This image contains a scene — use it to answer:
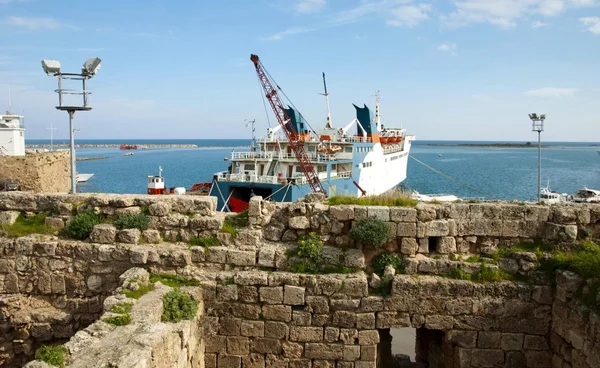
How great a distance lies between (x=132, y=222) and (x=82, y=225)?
953 millimetres

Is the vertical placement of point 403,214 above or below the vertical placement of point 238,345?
above

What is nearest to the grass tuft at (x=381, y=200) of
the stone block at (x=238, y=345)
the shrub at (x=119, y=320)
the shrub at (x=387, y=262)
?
the shrub at (x=387, y=262)

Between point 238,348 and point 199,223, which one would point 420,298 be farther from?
point 199,223

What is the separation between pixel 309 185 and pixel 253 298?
23.8m

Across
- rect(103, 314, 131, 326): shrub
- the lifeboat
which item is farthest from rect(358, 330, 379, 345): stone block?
the lifeboat

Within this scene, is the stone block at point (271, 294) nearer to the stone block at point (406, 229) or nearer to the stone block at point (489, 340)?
the stone block at point (406, 229)

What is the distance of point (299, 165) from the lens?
33219 mm

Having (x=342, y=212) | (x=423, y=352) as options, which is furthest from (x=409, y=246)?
(x=423, y=352)

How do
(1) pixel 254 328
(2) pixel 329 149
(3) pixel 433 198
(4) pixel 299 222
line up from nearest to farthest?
(1) pixel 254 328 → (4) pixel 299 222 → (3) pixel 433 198 → (2) pixel 329 149

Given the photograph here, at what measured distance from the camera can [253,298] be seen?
7.62 m

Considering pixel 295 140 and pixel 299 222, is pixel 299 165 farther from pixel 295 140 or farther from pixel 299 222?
pixel 299 222

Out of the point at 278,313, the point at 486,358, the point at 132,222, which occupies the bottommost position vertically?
the point at 486,358

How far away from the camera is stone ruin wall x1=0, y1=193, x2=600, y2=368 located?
7453mm

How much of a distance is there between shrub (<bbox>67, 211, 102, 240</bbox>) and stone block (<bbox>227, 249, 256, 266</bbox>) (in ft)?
8.72
